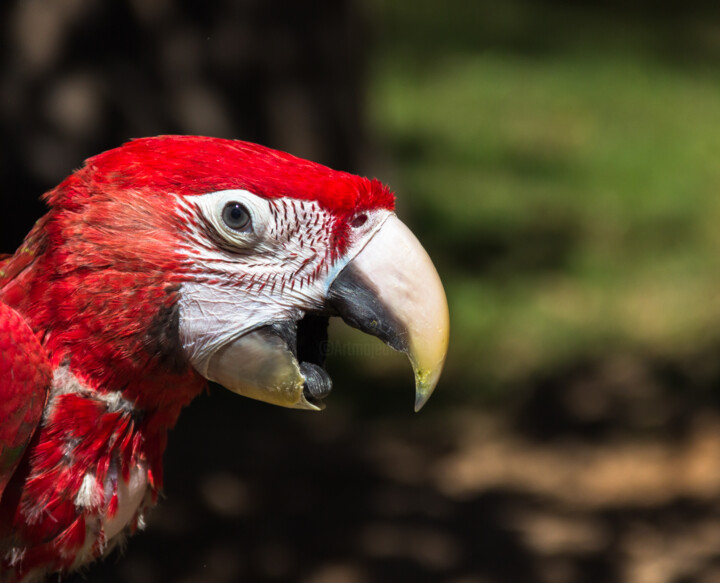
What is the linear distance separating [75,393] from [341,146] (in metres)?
4.18

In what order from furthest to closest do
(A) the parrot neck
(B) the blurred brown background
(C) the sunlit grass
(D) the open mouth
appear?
(C) the sunlit grass
(B) the blurred brown background
(D) the open mouth
(A) the parrot neck

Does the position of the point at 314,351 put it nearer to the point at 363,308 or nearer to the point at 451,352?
the point at 363,308

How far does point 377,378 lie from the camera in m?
5.14

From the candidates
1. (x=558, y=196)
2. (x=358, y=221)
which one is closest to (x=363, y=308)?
(x=358, y=221)

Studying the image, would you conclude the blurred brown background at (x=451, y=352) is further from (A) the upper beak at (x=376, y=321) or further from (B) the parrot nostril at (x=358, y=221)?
(B) the parrot nostril at (x=358, y=221)

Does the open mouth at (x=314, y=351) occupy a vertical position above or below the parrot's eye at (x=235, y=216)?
Result: below

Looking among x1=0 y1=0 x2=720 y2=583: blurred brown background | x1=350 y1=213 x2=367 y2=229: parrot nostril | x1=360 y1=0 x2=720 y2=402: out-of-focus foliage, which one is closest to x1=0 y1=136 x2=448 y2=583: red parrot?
x1=350 y1=213 x2=367 y2=229: parrot nostril

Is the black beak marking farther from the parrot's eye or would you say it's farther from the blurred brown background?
the blurred brown background

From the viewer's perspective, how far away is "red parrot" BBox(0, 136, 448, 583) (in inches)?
74.1

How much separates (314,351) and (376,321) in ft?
0.83

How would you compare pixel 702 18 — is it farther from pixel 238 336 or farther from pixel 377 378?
pixel 238 336

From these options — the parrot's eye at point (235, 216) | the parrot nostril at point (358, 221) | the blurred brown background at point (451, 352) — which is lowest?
the blurred brown background at point (451, 352)

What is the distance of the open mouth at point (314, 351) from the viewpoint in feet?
6.60

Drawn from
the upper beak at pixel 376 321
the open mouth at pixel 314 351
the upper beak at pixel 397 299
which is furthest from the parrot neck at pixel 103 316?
the upper beak at pixel 397 299
